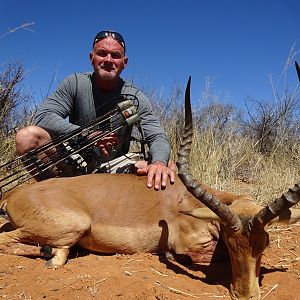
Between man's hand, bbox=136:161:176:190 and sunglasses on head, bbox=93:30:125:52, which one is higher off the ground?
sunglasses on head, bbox=93:30:125:52

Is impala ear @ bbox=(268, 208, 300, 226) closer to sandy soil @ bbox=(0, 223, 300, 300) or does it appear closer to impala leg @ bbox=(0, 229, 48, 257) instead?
sandy soil @ bbox=(0, 223, 300, 300)

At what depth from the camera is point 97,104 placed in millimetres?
5938

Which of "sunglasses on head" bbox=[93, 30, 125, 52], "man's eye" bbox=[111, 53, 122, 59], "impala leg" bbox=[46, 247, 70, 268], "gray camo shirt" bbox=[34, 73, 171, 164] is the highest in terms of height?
"sunglasses on head" bbox=[93, 30, 125, 52]

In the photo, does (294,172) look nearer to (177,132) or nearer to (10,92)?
(177,132)

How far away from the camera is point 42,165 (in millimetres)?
5371

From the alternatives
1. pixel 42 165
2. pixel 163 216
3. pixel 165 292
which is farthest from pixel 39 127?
pixel 165 292

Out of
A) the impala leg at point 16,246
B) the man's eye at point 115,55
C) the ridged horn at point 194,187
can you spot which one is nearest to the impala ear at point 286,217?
the ridged horn at point 194,187

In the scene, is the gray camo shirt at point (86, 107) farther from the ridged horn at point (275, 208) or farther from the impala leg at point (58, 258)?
the ridged horn at point (275, 208)

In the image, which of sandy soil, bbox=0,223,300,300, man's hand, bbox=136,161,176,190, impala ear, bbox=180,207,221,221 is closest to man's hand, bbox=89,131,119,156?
man's hand, bbox=136,161,176,190

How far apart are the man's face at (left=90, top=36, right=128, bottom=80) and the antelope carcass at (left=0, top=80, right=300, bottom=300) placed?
1.55 m

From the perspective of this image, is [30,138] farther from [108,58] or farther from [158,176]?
[158,176]

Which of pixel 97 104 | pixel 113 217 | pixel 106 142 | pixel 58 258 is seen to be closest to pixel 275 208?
pixel 113 217

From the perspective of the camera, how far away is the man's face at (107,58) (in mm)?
5824

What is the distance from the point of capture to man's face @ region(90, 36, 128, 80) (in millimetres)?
5824
